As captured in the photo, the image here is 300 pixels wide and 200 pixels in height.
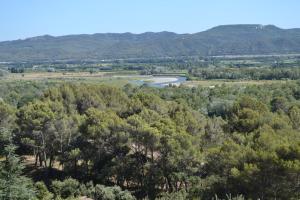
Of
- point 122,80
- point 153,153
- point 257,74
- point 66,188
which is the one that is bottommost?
point 122,80

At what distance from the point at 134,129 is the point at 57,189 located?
8.42 metres

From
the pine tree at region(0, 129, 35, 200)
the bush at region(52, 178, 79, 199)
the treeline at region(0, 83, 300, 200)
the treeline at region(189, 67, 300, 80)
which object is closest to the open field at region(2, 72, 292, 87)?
the treeline at region(189, 67, 300, 80)

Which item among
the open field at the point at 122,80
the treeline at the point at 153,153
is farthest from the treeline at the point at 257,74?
the treeline at the point at 153,153

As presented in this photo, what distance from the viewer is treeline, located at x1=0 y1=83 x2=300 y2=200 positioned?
2981 centimetres

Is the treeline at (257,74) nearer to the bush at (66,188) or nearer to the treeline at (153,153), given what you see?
the treeline at (153,153)

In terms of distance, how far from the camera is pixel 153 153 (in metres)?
42.0

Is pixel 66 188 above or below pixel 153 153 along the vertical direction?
below

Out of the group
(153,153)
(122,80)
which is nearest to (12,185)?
(153,153)

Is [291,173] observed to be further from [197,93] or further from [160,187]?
[197,93]

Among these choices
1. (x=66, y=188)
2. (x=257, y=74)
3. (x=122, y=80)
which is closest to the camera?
(x=66, y=188)

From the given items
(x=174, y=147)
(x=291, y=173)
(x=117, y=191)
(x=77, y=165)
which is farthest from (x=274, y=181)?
(x=77, y=165)

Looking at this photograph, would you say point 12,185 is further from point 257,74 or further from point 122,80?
point 257,74

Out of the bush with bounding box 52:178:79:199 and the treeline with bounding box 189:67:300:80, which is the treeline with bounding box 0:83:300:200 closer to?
the bush with bounding box 52:178:79:199

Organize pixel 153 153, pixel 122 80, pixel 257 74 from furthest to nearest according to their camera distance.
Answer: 1. pixel 122 80
2. pixel 257 74
3. pixel 153 153
